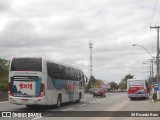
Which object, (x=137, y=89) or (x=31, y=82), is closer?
(x=31, y=82)

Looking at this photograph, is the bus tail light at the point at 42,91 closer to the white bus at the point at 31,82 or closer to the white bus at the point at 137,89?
the white bus at the point at 31,82

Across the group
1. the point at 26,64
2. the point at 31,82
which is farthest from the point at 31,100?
the point at 26,64

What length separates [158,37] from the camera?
166 ft

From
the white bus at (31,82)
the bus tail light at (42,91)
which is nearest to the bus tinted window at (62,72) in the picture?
the white bus at (31,82)

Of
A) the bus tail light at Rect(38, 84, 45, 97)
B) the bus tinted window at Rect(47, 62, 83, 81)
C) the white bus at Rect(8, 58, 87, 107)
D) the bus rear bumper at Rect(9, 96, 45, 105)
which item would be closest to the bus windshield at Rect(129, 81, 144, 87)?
the bus tinted window at Rect(47, 62, 83, 81)

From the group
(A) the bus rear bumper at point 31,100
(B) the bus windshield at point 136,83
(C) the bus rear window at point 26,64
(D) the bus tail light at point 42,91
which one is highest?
(C) the bus rear window at point 26,64

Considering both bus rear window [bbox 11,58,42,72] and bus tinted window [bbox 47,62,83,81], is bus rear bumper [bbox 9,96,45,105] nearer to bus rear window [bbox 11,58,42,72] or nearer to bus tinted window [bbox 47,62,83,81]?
bus rear window [bbox 11,58,42,72]

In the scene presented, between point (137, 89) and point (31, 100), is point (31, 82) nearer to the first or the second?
point (31, 100)

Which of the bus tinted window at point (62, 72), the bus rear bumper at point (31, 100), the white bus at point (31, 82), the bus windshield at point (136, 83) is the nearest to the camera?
the bus rear bumper at point (31, 100)

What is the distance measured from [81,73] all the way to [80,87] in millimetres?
1364

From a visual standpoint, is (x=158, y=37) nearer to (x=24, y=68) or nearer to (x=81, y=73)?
(x=81, y=73)

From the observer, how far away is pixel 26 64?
2430 centimetres

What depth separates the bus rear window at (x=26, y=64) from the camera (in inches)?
949

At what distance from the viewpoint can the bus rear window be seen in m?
24.1
